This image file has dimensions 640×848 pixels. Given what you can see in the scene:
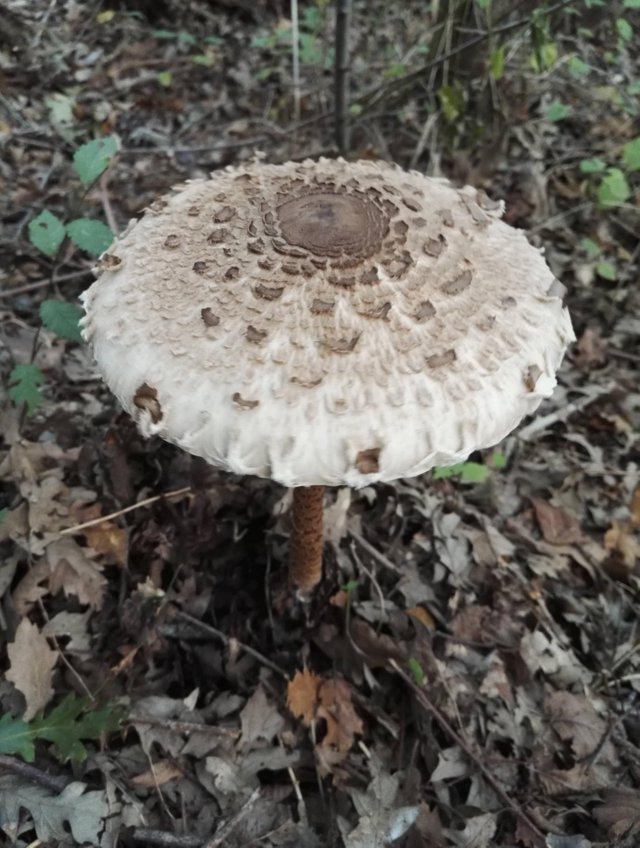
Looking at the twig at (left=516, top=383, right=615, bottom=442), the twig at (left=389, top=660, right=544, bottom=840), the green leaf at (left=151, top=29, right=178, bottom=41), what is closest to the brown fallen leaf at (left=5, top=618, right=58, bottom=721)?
the twig at (left=389, top=660, right=544, bottom=840)

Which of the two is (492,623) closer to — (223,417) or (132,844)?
(132,844)

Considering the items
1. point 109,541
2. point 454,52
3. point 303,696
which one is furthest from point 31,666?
point 454,52

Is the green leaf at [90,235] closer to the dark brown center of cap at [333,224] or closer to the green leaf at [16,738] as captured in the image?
the dark brown center of cap at [333,224]

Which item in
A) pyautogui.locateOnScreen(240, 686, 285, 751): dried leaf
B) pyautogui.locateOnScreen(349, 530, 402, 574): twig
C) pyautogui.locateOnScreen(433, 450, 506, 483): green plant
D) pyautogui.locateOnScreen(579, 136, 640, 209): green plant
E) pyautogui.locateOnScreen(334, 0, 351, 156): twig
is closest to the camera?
pyautogui.locateOnScreen(240, 686, 285, 751): dried leaf

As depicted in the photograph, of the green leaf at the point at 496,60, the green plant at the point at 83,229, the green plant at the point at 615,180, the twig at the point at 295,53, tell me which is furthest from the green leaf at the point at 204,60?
the green plant at the point at 83,229

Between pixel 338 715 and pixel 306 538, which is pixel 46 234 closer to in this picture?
pixel 306 538

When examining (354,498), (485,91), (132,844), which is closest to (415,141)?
(485,91)

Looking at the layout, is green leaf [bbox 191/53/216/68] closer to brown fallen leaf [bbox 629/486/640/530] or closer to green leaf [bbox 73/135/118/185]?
green leaf [bbox 73/135/118/185]
